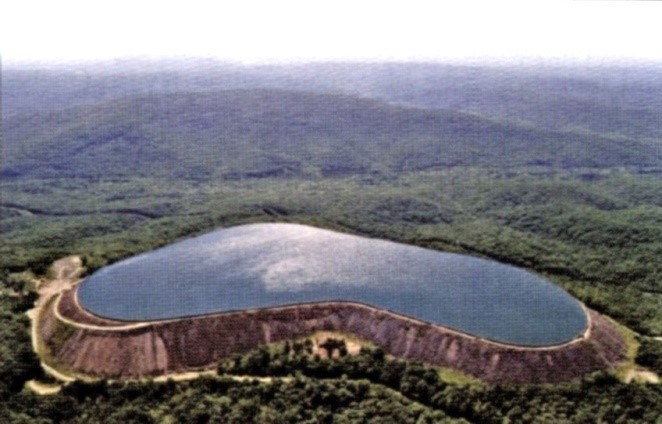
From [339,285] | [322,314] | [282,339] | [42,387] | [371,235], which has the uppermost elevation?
[339,285]

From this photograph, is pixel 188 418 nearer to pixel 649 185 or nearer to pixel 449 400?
pixel 449 400

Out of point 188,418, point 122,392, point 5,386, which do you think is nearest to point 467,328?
point 188,418

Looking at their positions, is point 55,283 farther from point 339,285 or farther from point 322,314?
point 339,285

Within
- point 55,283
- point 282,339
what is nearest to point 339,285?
point 282,339

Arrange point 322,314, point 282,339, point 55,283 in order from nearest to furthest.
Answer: point 282,339, point 322,314, point 55,283

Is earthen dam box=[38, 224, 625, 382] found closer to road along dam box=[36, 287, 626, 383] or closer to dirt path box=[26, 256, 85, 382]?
road along dam box=[36, 287, 626, 383]

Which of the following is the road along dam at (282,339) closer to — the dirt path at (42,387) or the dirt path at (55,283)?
the dirt path at (55,283)
